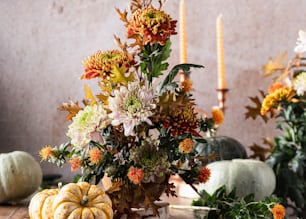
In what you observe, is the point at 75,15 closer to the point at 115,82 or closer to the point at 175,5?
the point at 175,5

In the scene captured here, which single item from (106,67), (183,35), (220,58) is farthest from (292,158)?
(106,67)

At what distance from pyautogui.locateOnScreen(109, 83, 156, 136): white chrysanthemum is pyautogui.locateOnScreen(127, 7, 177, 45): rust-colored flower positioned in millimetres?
116

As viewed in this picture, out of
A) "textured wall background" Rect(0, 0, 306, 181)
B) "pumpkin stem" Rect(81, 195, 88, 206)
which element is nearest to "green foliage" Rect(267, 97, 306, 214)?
"textured wall background" Rect(0, 0, 306, 181)

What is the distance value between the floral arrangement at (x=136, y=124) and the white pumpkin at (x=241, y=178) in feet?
1.67

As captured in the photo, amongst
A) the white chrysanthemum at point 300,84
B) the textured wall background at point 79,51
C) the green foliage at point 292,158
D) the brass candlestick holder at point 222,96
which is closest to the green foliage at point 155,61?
the white chrysanthemum at point 300,84

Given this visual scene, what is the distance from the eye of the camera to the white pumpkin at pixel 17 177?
5.53 feet

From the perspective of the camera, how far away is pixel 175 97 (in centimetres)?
122

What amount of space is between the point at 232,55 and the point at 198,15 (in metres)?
0.21

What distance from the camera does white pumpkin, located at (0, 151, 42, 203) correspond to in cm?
168

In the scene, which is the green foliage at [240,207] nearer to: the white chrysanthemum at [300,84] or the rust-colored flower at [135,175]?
the rust-colored flower at [135,175]

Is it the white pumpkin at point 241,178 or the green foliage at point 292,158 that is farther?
the green foliage at point 292,158

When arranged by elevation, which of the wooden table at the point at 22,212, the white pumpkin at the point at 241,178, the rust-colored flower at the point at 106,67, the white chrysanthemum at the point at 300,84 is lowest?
the wooden table at the point at 22,212

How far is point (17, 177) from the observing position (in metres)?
1.70

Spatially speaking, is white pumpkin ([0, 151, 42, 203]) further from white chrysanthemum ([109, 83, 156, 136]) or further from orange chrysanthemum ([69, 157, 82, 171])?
white chrysanthemum ([109, 83, 156, 136])
